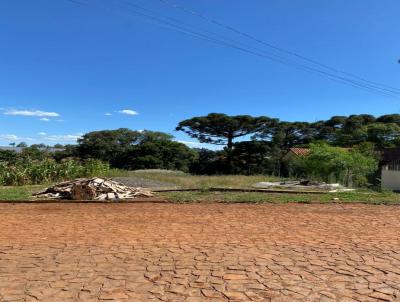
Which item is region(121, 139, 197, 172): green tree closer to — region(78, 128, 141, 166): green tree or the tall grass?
region(78, 128, 141, 166): green tree

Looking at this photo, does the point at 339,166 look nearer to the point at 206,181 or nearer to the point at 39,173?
the point at 206,181

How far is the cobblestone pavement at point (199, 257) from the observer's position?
4664mm

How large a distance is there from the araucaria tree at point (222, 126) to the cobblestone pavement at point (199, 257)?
131 ft

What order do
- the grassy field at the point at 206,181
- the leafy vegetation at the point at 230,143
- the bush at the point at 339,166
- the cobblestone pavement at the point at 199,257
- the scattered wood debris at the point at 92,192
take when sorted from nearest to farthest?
the cobblestone pavement at the point at 199,257 → the scattered wood debris at the point at 92,192 → the grassy field at the point at 206,181 → the bush at the point at 339,166 → the leafy vegetation at the point at 230,143

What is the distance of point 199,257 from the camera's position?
20.0 ft

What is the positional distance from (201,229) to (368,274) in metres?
3.65

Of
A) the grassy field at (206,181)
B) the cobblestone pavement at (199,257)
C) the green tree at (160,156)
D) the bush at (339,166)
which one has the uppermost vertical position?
the green tree at (160,156)

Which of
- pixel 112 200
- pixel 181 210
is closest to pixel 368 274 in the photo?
pixel 181 210

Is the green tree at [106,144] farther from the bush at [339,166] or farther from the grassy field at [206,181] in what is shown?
the bush at [339,166]

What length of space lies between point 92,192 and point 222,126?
37.8 metres

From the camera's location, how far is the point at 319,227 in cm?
860

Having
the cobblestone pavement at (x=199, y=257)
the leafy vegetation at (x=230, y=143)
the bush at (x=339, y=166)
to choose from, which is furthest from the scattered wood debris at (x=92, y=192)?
the leafy vegetation at (x=230, y=143)

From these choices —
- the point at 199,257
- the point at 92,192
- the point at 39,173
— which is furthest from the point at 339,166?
the point at 199,257

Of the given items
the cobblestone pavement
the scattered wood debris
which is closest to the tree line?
the scattered wood debris
